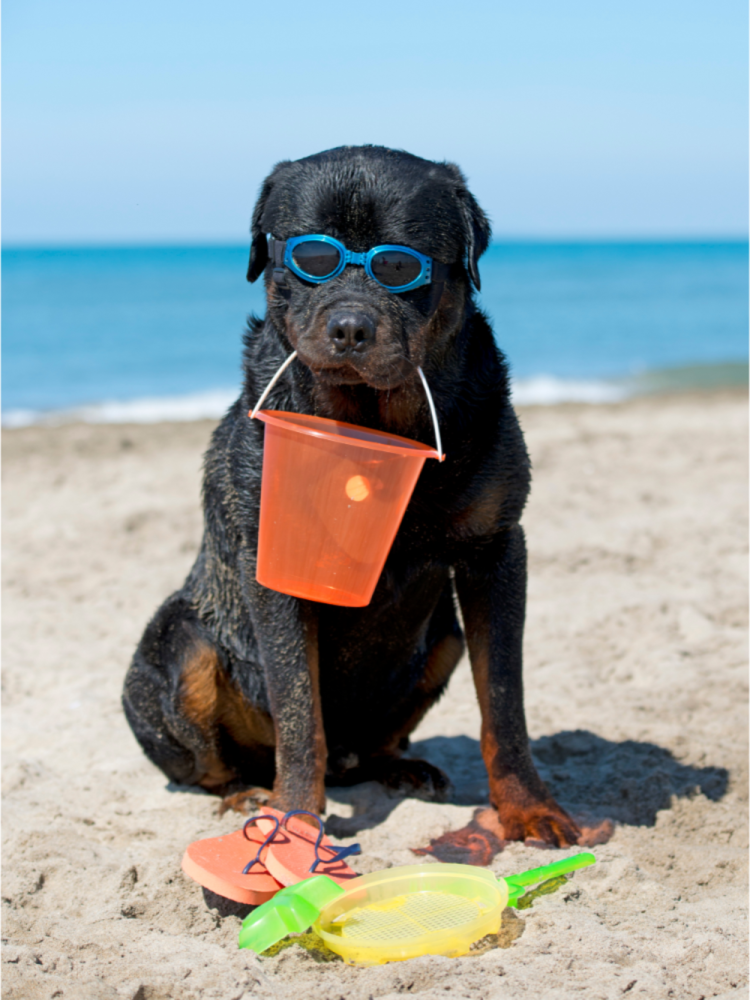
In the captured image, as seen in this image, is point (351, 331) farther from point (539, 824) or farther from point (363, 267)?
point (539, 824)

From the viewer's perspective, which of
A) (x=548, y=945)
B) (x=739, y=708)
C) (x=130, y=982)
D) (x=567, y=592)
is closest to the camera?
(x=130, y=982)

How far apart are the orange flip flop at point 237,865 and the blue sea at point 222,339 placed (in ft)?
5.88

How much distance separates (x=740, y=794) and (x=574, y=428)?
651cm

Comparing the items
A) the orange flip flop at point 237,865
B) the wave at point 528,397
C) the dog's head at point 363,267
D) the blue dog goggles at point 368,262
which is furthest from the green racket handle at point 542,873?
the wave at point 528,397

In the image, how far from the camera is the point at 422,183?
2.73 metres

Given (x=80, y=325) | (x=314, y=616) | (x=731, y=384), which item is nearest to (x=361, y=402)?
(x=314, y=616)

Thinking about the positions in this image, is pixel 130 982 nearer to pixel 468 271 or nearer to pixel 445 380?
pixel 445 380

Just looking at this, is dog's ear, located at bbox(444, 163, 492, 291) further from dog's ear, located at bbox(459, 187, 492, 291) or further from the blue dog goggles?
the blue dog goggles

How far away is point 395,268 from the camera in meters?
2.62

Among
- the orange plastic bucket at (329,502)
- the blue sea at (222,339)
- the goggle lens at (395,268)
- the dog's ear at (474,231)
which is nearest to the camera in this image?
the orange plastic bucket at (329,502)

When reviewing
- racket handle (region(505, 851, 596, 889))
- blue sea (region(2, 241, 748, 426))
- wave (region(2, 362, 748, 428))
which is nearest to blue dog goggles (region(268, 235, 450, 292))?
blue sea (region(2, 241, 748, 426))

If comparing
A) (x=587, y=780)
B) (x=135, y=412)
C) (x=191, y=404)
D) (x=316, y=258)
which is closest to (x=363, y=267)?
(x=316, y=258)

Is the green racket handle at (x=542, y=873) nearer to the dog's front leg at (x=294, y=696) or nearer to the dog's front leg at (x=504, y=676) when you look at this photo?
the dog's front leg at (x=504, y=676)

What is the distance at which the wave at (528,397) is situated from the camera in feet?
40.3
